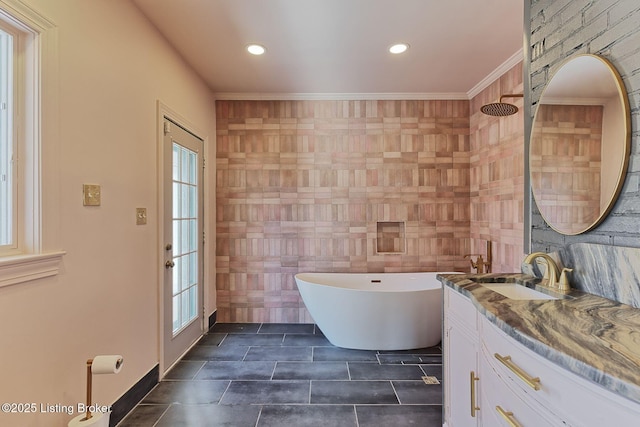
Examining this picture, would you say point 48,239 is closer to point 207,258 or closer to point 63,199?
point 63,199

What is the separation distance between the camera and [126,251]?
77.2 inches

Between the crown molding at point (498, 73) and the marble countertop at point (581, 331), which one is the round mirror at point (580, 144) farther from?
the crown molding at point (498, 73)

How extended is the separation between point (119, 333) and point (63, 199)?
35.2 inches

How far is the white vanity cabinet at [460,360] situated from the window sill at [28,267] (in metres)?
1.90

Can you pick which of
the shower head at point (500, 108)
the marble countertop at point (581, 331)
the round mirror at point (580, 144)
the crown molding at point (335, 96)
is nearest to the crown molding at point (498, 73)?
the crown molding at point (335, 96)

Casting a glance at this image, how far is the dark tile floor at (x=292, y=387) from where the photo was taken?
1941 millimetres

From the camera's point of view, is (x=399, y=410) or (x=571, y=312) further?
(x=399, y=410)

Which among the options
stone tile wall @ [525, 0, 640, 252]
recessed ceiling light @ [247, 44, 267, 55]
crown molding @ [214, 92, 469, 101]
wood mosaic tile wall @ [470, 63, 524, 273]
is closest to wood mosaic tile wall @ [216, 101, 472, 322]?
crown molding @ [214, 92, 469, 101]

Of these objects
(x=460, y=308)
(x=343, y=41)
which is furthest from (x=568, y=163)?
(x=343, y=41)

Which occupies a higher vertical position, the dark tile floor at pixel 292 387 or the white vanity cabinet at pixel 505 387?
the white vanity cabinet at pixel 505 387

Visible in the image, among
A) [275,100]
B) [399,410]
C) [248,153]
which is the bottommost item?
[399,410]

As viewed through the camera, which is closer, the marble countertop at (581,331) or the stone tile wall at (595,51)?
the marble countertop at (581,331)

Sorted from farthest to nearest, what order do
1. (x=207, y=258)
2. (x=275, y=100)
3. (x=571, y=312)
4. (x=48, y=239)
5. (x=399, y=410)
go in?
(x=275, y=100) → (x=207, y=258) → (x=399, y=410) → (x=48, y=239) → (x=571, y=312)

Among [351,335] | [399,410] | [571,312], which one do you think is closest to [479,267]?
[351,335]
